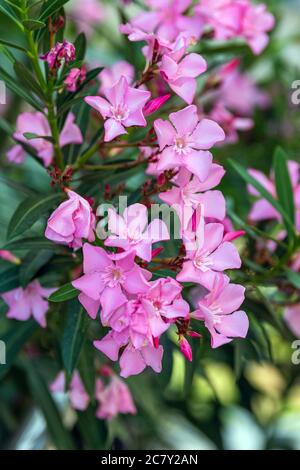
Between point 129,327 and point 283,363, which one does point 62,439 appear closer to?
point 129,327

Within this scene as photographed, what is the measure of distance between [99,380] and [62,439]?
0.39 ft

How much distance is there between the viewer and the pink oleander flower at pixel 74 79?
707 millimetres

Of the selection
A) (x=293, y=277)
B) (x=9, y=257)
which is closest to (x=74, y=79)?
(x=9, y=257)

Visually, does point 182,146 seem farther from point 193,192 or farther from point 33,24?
point 33,24

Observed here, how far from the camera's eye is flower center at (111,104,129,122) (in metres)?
0.66

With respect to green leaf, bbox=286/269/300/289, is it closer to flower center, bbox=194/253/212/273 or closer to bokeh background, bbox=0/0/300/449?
bokeh background, bbox=0/0/300/449

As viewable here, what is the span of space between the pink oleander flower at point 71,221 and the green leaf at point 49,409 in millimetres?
492

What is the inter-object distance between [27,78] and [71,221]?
0.60ft

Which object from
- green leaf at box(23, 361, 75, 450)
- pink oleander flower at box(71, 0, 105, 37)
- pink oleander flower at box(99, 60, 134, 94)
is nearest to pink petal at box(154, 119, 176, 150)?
pink oleander flower at box(99, 60, 134, 94)

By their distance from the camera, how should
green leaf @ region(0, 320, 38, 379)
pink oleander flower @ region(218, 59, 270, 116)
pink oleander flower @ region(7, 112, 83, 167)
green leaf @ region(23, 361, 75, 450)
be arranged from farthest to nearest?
1. pink oleander flower @ region(218, 59, 270, 116)
2. green leaf @ region(23, 361, 75, 450)
3. green leaf @ region(0, 320, 38, 379)
4. pink oleander flower @ region(7, 112, 83, 167)

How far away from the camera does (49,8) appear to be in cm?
68

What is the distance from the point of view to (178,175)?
683 millimetres

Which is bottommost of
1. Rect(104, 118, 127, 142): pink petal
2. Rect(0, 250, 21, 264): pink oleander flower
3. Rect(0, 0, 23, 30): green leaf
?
Rect(0, 250, 21, 264): pink oleander flower

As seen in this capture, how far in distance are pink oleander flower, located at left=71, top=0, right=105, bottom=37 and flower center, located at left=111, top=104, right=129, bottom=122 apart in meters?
1.10
